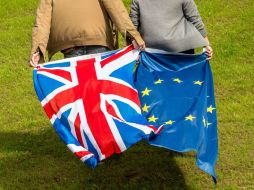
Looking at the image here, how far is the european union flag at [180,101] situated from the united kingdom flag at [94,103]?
170mm

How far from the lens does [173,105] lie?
18.7 ft

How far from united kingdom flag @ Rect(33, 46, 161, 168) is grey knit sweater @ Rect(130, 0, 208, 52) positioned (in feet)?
0.91

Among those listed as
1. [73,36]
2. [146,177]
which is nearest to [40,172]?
[146,177]

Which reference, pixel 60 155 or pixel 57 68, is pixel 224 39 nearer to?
pixel 60 155

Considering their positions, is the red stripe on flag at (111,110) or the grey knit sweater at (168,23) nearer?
the red stripe on flag at (111,110)

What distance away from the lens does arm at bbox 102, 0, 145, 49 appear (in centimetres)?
572

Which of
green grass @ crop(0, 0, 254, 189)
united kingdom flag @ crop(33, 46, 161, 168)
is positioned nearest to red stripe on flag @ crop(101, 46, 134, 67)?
united kingdom flag @ crop(33, 46, 161, 168)

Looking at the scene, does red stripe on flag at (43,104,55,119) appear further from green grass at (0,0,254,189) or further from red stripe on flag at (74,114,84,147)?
green grass at (0,0,254,189)

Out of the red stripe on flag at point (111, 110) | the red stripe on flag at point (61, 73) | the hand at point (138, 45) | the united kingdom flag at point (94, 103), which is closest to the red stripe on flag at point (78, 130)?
the united kingdom flag at point (94, 103)

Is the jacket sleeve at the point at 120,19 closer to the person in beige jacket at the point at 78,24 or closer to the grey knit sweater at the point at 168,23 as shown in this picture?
the person in beige jacket at the point at 78,24

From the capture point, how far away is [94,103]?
5.44 metres

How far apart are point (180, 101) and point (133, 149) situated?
51.7 inches

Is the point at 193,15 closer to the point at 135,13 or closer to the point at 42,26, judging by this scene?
the point at 135,13

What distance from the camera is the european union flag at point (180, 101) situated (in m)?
5.30
